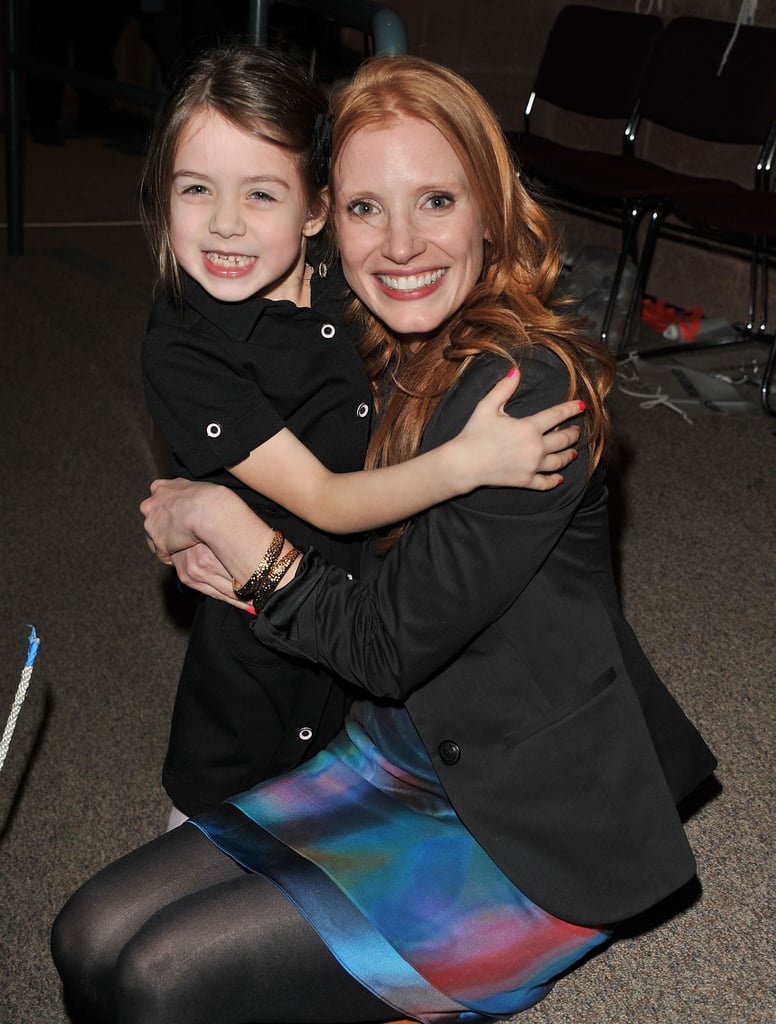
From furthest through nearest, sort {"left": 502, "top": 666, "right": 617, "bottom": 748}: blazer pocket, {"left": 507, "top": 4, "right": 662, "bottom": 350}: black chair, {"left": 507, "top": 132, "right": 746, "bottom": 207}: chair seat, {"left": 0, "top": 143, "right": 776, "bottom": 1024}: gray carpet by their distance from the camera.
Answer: {"left": 507, "top": 4, "right": 662, "bottom": 350}: black chair < {"left": 507, "top": 132, "right": 746, "bottom": 207}: chair seat < {"left": 0, "top": 143, "right": 776, "bottom": 1024}: gray carpet < {"left": 502, "top": 666, "right": 617, "bottom": 748}: blazer pocket

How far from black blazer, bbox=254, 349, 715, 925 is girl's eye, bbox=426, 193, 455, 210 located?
0.64 ft

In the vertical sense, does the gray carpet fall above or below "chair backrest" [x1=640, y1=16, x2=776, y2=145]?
below

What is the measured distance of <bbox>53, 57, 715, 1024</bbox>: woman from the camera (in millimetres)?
1199

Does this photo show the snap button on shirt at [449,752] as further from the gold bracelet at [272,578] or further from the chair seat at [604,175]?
the chair seat at [604,175]

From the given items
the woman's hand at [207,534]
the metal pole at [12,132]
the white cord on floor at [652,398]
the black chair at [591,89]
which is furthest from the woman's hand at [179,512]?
the metal pole at [12,132]

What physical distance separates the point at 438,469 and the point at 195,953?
55cm

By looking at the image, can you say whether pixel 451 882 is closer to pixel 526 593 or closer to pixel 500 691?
pixel 500 691

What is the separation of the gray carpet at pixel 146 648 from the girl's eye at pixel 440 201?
1.05m

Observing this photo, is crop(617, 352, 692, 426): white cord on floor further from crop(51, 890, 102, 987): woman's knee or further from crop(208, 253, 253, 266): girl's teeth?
crop(51, 890, 102, 987): woman's knee

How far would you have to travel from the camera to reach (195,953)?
1.17 metres

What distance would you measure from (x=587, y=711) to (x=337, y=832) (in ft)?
1.04

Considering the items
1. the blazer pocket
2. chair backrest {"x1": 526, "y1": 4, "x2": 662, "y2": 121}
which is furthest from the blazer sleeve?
chair backrest {"x1": 526, "y1": 4, "x2": 662, "y2": 121}

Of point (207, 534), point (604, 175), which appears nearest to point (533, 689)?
point (207, 534)

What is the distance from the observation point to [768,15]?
13.3 ft
